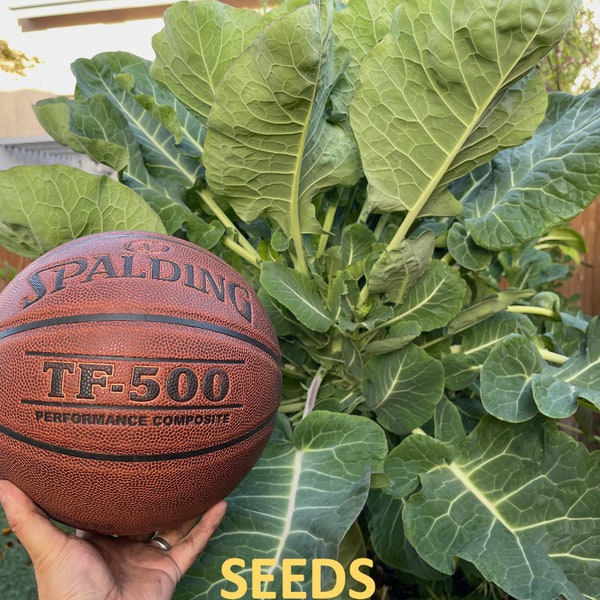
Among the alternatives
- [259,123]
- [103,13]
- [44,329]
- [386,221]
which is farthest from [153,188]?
[103,13]

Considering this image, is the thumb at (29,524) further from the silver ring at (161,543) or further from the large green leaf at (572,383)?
the large green leaf at (572,383)

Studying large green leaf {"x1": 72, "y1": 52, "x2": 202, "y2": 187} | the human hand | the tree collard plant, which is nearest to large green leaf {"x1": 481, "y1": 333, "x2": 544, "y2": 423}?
the tree collard plant

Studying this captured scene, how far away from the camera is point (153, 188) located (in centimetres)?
174

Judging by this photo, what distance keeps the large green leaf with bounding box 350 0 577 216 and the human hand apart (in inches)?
35.1

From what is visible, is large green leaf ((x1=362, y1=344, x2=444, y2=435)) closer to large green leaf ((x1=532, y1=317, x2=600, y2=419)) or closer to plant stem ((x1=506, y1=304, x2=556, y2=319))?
large green leaf ((x1=532, y1=317, x2=600, y2=419))

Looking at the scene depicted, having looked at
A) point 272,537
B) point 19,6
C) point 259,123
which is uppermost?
point 19,6

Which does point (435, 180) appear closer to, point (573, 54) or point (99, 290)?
point (99, 290)

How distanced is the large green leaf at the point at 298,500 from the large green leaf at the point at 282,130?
0.55 metres

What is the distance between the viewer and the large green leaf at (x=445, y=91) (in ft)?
3.83

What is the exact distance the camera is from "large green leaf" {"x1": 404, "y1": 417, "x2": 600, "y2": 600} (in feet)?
3.84

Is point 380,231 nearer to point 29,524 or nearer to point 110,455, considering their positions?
point 110,455

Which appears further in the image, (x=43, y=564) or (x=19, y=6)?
(x=19, y=6)

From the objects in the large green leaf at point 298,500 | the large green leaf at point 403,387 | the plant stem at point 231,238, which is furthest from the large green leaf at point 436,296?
the plant stem at point 231,238

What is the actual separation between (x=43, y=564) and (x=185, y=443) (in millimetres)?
350
